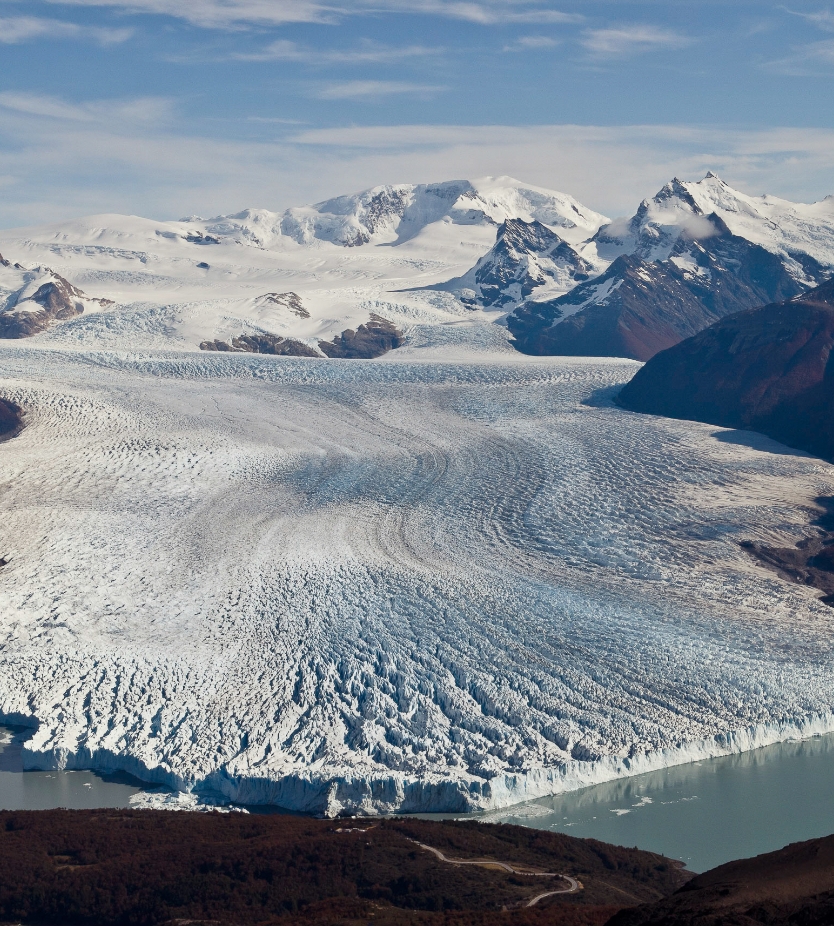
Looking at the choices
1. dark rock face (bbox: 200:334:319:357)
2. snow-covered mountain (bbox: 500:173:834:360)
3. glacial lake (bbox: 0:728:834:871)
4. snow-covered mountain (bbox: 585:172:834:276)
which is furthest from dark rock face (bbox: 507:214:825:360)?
glacial lake (bbox: 0:728:834:871)

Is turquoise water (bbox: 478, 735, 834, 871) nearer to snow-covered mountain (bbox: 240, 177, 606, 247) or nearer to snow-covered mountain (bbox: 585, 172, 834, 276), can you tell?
snow-covered mountain (bbox: 585, 172, 834, 276)

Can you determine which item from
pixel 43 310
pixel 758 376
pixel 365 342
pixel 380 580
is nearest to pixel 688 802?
pixel 380 580

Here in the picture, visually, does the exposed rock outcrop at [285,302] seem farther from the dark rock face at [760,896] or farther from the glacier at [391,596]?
the dark rock face at [760,896]

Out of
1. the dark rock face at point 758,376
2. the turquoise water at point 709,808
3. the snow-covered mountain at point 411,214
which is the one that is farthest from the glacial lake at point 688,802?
the snow-covered mountain at point 411,214

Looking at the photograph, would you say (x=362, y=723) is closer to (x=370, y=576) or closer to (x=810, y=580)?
(x=370, y=576)

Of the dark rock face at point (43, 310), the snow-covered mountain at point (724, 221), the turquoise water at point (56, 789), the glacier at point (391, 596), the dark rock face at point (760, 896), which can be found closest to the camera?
the dark rock face at point (760, 896)

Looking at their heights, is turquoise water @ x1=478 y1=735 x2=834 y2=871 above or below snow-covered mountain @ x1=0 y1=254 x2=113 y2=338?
below
